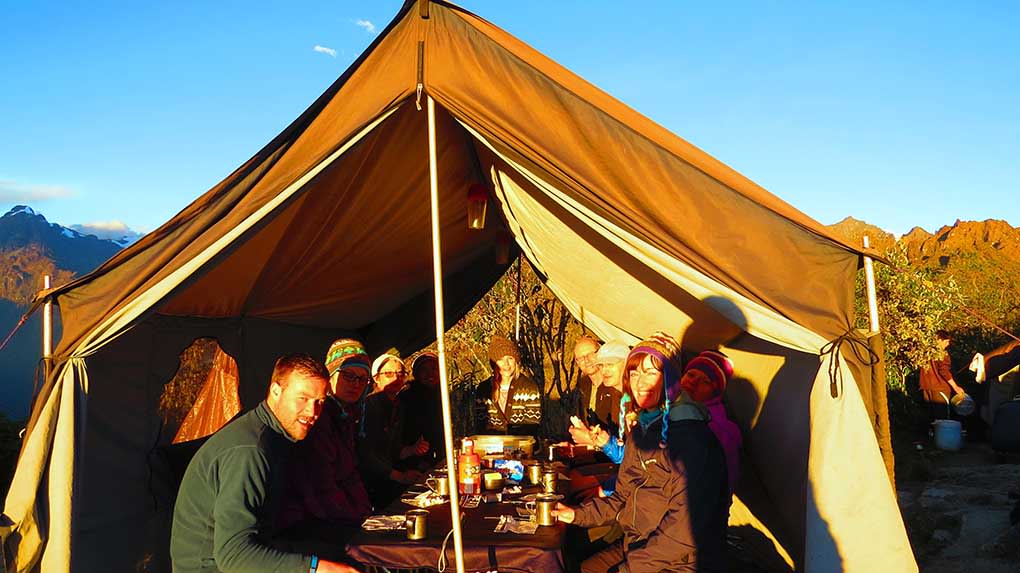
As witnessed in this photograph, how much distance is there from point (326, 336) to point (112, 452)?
11.1 feet

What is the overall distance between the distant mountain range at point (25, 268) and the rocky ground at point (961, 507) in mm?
6563

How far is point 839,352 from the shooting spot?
279 cm

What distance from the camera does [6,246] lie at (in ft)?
41.9

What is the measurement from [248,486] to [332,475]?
3.59 ft

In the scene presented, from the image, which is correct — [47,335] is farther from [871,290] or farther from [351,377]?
[871,290]

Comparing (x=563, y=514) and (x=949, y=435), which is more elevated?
(x=563, y=514)

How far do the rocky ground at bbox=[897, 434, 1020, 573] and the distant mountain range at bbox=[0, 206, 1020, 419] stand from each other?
7.45 feet

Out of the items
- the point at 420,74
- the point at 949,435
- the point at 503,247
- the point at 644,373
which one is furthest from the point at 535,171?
the point at 949,435

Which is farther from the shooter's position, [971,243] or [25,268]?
[971,243]

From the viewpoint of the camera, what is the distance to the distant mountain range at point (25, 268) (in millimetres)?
8578

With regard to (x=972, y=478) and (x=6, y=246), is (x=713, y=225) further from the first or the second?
(x=6, y=246)

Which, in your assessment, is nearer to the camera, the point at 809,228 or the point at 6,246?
the point at 809,228

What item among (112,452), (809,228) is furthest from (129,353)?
(809,228)

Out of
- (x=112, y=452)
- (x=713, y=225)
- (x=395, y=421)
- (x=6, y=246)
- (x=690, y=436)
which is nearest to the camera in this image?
(x=690, y=436)
